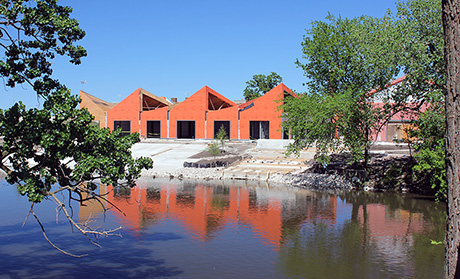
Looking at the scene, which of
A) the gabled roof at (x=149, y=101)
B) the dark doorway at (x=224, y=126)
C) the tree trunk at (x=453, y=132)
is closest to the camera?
the tree trunk at (x=453, y=132)

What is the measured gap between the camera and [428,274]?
13.9 meters

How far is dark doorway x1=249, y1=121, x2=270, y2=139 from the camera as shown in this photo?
180 ft

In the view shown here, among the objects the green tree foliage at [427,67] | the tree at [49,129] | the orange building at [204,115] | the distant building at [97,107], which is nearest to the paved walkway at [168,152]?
the orange building at [204,115]

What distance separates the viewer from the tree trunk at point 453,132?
6742 mm

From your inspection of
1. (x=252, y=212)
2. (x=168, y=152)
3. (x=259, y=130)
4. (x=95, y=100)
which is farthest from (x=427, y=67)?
(x=95, y=100)

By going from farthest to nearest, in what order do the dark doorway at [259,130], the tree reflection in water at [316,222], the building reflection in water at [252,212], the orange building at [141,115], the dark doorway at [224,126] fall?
the orange building at [141,115] → the dark doorway at [224,126] → the dark doorway at [259,130] → the building reflection in water at [252,212] → the tree reflection in water at [316,222]

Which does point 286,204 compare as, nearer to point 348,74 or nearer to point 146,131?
point 348,74

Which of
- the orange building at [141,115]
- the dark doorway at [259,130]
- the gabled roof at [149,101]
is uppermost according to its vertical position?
the gabled roof at [149,101]

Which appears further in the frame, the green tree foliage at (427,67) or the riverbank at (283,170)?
the riverbank at (283,170)

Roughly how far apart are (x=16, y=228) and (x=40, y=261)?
5.09m

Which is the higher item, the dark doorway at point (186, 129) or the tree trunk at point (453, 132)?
the dark doorway at point (186, 129)

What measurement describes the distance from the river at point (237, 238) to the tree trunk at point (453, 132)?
750 centimetres

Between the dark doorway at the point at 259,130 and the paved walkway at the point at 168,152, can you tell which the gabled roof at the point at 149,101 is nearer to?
the paved walkway at the point at 168,152

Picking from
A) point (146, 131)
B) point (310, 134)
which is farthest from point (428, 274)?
point (146, 131)
